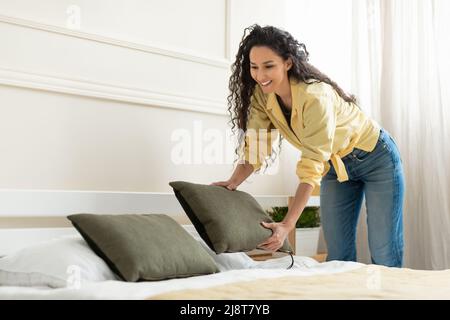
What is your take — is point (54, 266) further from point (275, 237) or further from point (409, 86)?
point (409, 86)

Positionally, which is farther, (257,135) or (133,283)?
(257,135)

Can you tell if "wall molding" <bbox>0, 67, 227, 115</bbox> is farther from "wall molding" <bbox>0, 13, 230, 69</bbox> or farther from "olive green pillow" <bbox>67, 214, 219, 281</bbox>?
"olive green pillow" <bbox>67, 214, 219, 281</bbox>

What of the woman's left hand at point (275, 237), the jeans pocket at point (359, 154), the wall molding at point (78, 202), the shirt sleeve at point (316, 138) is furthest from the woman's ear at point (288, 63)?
the wall molding at point (78, 202)

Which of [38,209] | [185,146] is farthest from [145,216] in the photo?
[185,146]

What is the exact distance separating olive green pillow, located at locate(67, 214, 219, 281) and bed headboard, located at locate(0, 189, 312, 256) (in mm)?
299

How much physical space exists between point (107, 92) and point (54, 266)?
0.87 meters

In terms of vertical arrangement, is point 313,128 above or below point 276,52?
below

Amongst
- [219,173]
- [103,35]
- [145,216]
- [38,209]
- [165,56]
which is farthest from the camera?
[219,173]

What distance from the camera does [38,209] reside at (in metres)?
1.81

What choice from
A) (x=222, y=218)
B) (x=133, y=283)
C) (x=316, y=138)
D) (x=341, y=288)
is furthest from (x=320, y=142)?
(x=133, y=283)

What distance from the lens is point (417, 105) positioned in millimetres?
2488

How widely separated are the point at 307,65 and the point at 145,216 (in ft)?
2.53

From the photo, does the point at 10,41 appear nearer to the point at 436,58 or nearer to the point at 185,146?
the point at 185,146

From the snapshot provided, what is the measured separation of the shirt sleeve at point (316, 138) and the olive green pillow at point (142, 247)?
43 cm
